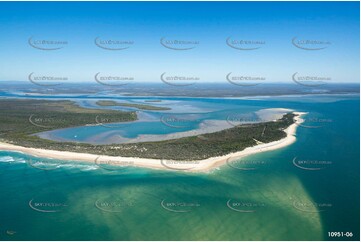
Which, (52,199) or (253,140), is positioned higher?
(253,140)

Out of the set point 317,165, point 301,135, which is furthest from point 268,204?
point 301,135

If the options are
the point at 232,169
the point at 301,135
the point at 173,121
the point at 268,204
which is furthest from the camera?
the point at 173,121

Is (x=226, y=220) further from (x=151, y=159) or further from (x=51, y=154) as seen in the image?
(x=51, y=154)
